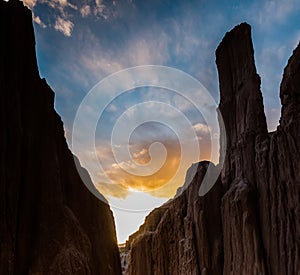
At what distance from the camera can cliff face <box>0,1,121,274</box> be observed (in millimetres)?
9984

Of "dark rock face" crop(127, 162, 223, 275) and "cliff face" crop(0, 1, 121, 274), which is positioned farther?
"dark rock face" crop(127, 162, 223, 275)

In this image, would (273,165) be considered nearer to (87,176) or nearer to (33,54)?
(87,176)

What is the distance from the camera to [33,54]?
45.0 feet

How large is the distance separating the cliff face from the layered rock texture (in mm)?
15175

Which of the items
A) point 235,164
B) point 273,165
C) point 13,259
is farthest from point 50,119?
point 235,164

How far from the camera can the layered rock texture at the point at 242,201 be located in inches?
907

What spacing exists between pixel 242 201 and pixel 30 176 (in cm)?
2009

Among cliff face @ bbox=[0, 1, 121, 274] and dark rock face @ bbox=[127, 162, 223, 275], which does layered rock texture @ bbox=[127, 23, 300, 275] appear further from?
cliff face @ bbox=[0, 1, 121, 274]

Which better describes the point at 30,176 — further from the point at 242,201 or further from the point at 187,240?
the point at 187,240

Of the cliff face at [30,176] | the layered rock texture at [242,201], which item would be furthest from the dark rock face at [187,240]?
the cliff face at [30,176]

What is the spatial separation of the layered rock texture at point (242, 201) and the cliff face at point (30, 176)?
15.2 m

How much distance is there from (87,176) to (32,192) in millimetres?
5768

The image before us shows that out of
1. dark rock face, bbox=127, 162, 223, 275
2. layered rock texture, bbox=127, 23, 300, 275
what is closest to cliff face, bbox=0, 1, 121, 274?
layered rock texture, bbox=127, 23, 300, 275

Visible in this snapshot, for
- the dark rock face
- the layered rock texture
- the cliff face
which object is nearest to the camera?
the cliff face
